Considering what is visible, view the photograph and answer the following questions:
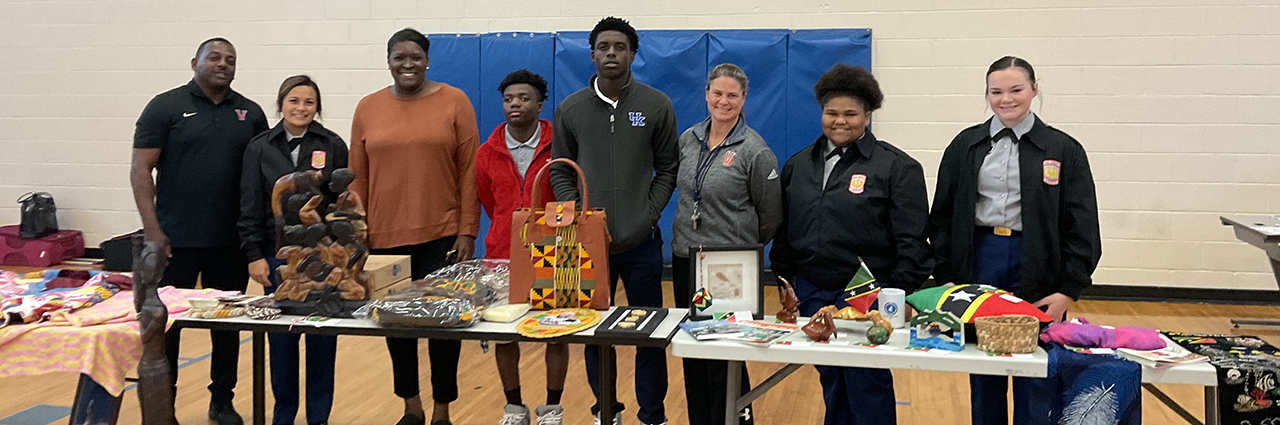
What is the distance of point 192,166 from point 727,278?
2.01 metres

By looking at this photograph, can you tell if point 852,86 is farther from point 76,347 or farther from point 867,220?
point 76,347

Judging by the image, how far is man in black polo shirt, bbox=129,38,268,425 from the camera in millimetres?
3201

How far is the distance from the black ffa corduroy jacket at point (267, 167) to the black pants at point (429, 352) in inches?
14.8

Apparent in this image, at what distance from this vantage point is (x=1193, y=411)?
358 cm

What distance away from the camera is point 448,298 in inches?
98.9

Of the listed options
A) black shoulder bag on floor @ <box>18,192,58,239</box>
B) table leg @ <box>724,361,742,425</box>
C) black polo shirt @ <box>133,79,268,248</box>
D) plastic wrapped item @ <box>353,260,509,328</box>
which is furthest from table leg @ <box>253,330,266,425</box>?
black shoulder bag on floor @ <box>18,192,58,239</box>

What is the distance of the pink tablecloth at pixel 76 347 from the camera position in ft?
7.79

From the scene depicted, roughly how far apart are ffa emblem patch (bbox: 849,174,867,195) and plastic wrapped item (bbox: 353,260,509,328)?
42.6 inches

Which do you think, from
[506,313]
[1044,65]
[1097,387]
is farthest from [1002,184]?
[1044,65]

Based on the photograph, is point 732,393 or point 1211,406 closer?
point 1211,406

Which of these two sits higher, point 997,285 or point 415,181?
point 415,181

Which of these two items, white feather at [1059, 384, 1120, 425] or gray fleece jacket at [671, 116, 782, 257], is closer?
white feather at [1059, 384, 1120, 425]

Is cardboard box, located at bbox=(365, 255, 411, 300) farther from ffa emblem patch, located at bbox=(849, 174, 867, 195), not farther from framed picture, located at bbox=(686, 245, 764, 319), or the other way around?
ffa emblem patch, located at bbox=(849, 174, 867, 195)

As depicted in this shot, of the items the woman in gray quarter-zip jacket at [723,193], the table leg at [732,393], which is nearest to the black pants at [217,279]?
the woman in gray quarter-zip jacket at [723,193]
